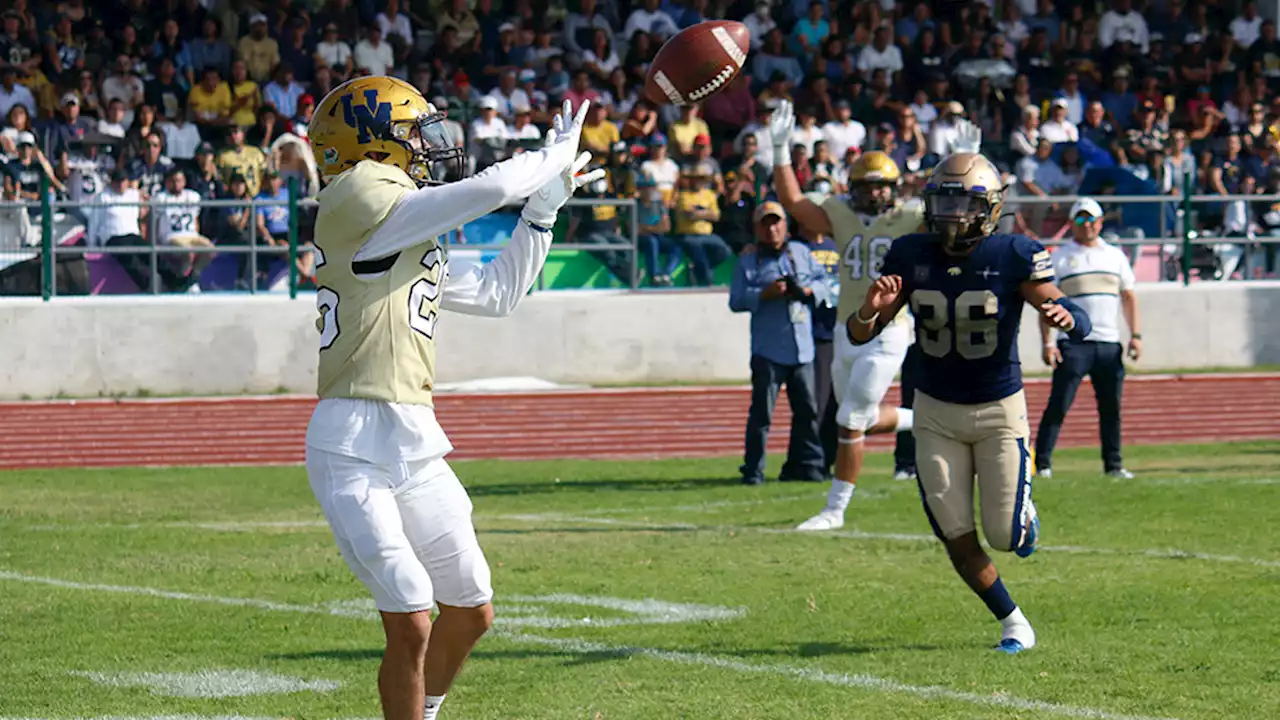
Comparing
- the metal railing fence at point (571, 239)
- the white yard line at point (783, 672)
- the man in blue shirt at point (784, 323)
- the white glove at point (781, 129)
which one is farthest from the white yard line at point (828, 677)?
the metal railing fence at point (571, 239)

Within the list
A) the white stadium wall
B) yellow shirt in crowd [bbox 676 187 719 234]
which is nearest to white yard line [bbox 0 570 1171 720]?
the white stadium wall

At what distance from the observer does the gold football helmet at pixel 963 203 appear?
6691 mm

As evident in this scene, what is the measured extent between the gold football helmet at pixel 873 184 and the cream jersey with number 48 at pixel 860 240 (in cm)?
6

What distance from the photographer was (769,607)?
7531 millimetres

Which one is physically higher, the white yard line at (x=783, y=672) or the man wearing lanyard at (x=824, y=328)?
the man wearing lanyard at (x=824, y=328)

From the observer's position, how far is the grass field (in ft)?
19.5

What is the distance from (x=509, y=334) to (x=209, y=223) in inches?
117

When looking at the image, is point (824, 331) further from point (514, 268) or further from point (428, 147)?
point (428, 147)

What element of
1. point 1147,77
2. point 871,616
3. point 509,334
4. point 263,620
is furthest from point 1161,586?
point 1147,77

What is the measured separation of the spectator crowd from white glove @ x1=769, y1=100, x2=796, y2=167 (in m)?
6.79

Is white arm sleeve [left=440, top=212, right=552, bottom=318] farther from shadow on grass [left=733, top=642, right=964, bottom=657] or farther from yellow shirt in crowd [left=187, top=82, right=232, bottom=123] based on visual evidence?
yellow shirt in crowd [left=187, top=82, right=232, bottom=123]

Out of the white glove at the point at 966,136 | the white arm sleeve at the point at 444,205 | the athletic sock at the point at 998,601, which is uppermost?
the white glove at the point at 966,136

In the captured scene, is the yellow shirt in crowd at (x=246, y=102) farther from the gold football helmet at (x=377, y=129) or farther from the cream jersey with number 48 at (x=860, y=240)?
the gold football helmet at (x=377, y=129)

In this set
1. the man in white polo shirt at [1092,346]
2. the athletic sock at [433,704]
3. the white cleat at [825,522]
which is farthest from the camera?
Answer: the man in white polo shirt at [1092,346]
